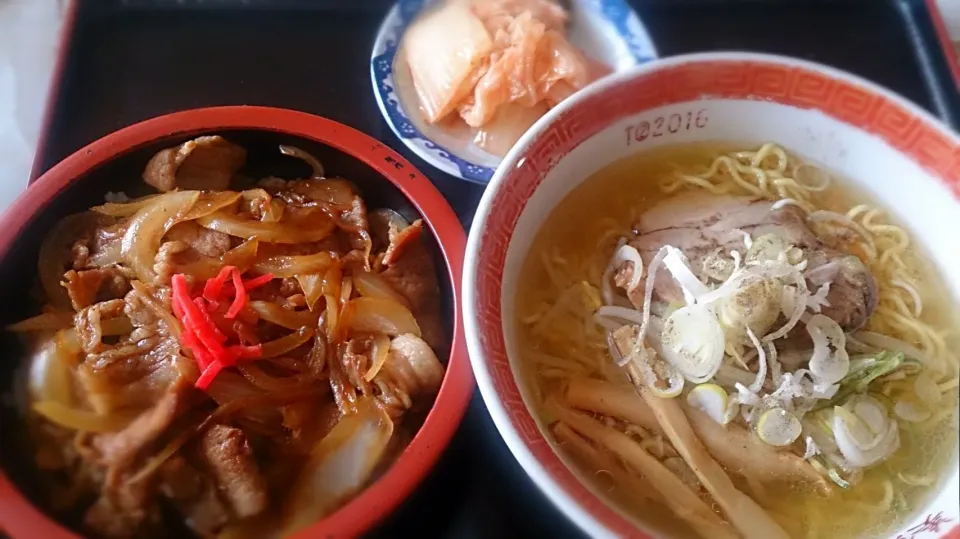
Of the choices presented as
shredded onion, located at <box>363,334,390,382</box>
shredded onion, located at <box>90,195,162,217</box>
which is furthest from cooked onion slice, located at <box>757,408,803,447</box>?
shredded onion, located at <box>90,195,162,217</box>

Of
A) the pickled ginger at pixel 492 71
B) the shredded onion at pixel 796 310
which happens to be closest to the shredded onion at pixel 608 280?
the shredded onion at pixel 796 310

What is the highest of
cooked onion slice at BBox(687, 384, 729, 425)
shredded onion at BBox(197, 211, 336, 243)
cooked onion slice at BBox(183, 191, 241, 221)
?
cooked onion slice at BBox(183, 191, 241, 221)

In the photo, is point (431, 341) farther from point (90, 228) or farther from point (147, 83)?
point (147, 83)

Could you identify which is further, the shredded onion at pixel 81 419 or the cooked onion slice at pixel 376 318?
the cooked onion slice at pixel 376 318

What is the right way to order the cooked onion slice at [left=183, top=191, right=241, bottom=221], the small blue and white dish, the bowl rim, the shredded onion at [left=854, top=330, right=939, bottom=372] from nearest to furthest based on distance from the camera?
the bowl rim
the shredded onion at [left=854, top=330, right=939, bottom=372]
the cooked onion slice at [left=183, top=191, right=241, bottom=221]
the small blue and white dish

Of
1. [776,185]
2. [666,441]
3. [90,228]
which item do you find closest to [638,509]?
[666,441]

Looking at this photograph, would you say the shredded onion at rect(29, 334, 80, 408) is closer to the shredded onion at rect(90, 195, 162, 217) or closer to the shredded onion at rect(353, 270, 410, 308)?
the shredded onion at rect(90, 195, 162, 217)

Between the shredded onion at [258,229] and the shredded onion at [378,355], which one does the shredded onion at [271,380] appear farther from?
the shredded onion at [258,229]
